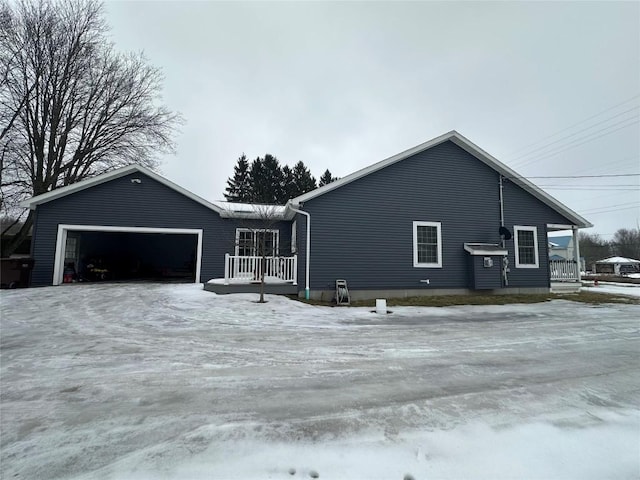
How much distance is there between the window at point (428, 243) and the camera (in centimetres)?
1180

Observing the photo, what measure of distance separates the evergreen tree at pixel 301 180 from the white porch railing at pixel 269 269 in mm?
25967

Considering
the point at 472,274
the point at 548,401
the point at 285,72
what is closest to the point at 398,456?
the point at 548,401

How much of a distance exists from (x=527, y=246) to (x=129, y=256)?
20074mm

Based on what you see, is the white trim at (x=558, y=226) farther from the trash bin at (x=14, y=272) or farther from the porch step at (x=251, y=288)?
the trash bin at (x=14, y=272)

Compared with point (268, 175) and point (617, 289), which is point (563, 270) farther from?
point (268, 175)

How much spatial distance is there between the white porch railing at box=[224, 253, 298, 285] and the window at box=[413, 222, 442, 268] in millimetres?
4766

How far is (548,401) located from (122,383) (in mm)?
4680

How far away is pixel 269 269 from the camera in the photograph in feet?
37.5

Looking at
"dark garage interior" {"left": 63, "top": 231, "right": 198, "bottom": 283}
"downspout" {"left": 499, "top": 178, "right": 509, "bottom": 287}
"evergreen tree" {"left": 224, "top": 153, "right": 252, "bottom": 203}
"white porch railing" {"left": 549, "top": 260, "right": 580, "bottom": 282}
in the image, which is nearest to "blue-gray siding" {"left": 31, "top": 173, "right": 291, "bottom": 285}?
"dark garage interior" {"left": 63, "top": 231, "right": 198, "bottom": 283}

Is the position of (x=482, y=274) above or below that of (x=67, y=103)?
below

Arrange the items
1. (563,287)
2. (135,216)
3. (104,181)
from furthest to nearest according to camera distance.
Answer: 1. (563,287)
2. (135,216)
3. (104,181)

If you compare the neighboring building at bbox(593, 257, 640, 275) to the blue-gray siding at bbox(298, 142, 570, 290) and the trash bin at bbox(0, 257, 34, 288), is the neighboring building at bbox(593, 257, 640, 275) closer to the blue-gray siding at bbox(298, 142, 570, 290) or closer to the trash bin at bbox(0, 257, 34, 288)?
the blue-gray siding at bbox(298, 142, 570, 290)

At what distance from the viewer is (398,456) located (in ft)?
7.23

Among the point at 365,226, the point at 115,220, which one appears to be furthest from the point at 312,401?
the point at 115,220
